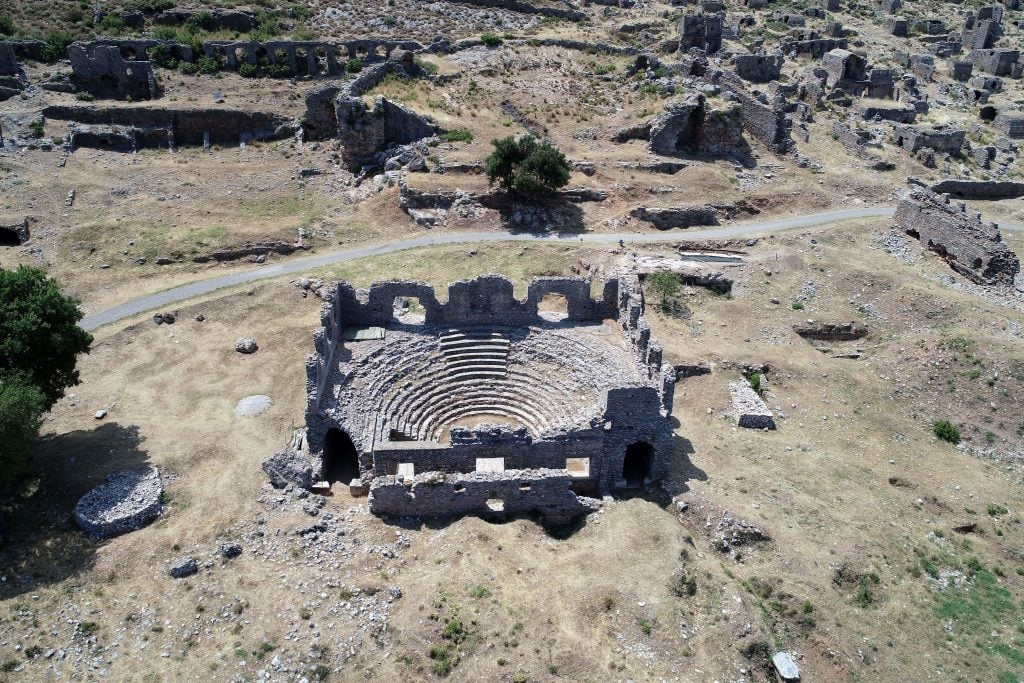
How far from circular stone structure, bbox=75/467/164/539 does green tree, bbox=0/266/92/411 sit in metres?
4.30

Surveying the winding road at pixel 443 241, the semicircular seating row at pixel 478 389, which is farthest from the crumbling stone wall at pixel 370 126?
the semicircular seating row at pixel 478 389

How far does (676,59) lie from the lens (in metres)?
76.9

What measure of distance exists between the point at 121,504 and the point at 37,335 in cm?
805

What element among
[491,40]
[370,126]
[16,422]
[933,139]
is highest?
[491,40]

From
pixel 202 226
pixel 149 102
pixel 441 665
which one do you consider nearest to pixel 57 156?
pixel 149 102

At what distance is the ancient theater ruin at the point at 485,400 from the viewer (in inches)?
1112

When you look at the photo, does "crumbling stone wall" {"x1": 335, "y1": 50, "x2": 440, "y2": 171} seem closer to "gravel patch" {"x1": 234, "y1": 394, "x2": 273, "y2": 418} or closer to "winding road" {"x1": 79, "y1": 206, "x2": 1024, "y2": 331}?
"winding road" {"x1": 79, "y1": 206, "x2": 1024, "y2": 331}

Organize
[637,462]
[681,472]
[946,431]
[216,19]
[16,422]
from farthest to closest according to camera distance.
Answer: [216,19] < [946,431] < [637,462] < [681,472] < [16,422]

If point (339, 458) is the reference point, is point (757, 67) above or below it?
above

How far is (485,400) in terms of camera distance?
3481cm

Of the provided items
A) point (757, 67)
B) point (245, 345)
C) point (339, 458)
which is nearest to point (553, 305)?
point (339, 458)

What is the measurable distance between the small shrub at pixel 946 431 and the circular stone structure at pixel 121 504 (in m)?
35.1

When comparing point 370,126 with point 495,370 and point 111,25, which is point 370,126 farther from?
point 111,25

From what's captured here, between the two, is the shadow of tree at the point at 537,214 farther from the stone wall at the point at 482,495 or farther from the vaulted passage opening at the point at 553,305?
the stone wall at the point at 482,495
